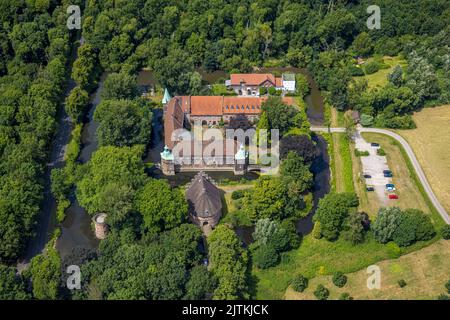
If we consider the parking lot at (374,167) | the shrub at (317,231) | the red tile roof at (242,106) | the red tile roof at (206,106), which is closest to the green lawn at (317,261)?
the shrub at (317,231)

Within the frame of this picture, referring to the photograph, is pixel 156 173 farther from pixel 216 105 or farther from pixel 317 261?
pixel 317 261

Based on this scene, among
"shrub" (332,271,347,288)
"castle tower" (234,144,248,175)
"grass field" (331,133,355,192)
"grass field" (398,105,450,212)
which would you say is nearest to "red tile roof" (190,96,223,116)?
"castle tower" (234,144,248,175)

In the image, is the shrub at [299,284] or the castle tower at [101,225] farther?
the castle tower at [101,225]

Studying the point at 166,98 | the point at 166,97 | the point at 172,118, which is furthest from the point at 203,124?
the point at 172,118

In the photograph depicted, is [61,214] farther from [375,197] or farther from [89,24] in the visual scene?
[89,24]

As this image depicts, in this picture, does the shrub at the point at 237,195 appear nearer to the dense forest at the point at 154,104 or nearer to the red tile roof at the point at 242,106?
the dense forest at the point at 154,104
